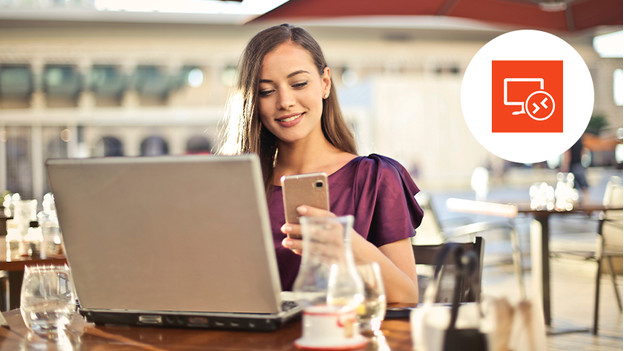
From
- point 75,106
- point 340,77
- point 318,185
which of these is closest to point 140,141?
point 75,106

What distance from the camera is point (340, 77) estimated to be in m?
22.1

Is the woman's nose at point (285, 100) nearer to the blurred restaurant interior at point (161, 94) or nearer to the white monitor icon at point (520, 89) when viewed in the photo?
the white monitor icon at point (520, 89)

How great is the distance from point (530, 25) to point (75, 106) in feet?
55.4

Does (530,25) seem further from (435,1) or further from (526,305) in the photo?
(526,305)

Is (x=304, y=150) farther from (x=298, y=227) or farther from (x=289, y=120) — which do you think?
(x=298, y=227)

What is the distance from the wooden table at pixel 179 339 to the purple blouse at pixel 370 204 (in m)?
0.50

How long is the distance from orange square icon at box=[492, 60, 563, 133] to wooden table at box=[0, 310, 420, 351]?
5.39m

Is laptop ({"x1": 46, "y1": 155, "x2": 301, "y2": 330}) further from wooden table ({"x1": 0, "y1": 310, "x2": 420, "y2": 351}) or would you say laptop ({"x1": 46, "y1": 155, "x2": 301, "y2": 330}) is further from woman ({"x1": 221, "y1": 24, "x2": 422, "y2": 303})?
woman ({"x1": 221, "y1": 24, "x2": 422, "y2": 303})

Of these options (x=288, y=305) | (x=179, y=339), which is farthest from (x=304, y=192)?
(x=179, y=339)

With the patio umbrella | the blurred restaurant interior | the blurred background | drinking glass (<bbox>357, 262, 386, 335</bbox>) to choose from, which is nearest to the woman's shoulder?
drinking glass (<bbox>357, 262, 386, 335</bbox>)

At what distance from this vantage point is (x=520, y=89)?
6.61 meters

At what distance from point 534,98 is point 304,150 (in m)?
4.76

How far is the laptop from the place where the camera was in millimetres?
936

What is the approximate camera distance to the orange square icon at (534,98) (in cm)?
610
